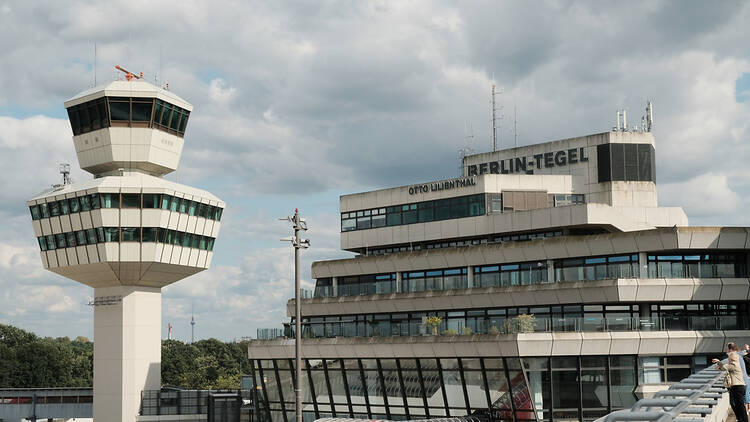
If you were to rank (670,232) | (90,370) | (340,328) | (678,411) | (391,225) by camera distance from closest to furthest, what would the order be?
(678,411), (670,232), (340,328), (391,225), (90,370)

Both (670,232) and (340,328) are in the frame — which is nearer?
(670,232)

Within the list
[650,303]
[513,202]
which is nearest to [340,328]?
[513,202]

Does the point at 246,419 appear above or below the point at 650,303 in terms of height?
below

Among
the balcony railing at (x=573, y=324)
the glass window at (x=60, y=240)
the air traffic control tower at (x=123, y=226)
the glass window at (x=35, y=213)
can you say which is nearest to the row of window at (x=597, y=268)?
the balcony railing at (x=573, y=324)

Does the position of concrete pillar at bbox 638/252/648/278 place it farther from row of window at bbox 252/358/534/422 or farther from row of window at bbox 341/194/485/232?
row of window at bbox 341/194/485/232

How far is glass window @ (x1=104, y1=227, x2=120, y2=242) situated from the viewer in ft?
197

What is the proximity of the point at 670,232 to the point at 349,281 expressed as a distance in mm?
23700

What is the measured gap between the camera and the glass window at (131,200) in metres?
60.4

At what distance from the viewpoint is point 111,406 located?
206ft

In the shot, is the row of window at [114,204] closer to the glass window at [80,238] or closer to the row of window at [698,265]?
the glass window at [80,238]

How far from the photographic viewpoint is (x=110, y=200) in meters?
60.2

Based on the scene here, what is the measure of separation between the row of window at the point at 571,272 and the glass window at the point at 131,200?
16.6m

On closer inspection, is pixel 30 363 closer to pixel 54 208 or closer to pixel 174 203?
pixel 54 208

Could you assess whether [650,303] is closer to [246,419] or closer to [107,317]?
[246,419]
